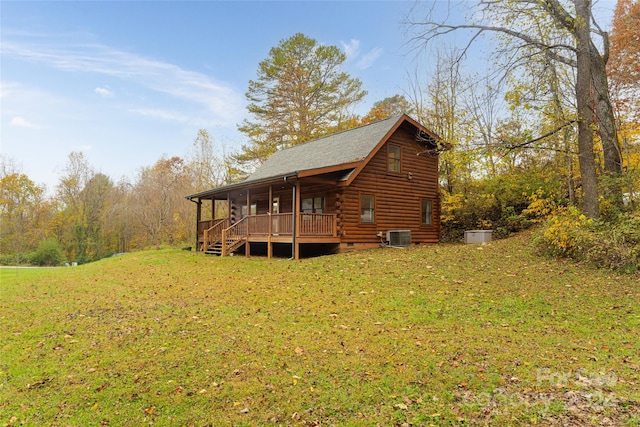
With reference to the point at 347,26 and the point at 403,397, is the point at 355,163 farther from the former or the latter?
the point at 403,397

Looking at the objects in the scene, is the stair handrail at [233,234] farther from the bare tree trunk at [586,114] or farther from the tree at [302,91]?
the tree at [302,91]

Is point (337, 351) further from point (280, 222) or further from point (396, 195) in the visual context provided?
point (396, 195)

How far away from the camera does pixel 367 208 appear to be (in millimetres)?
16266

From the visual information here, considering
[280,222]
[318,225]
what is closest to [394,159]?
[318,225]

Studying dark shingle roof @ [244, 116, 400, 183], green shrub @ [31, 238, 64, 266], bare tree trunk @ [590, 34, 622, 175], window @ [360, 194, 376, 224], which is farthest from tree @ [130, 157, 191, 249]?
bare tree trunk @ [590, 34, 622, 175]

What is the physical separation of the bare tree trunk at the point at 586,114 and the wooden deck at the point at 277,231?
876 cm

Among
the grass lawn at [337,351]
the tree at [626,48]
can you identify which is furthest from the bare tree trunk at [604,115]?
the tree at [626,48]

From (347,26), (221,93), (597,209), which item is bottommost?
(597,209)

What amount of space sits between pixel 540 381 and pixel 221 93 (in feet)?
77.1

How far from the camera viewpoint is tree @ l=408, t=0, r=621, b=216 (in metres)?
10.7

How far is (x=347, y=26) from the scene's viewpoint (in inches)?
A: 777

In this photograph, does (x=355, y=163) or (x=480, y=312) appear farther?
(x=355, y=163)

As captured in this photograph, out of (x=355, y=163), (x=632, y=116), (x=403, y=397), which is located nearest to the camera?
(x=403, y=397)

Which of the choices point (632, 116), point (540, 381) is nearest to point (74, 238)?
point (540, 381)
